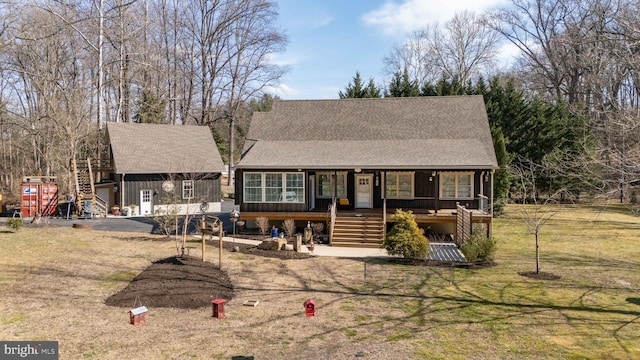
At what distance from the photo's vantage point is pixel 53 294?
410 inches

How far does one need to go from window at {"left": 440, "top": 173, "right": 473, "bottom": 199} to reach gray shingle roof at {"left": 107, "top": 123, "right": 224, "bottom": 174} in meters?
16.0

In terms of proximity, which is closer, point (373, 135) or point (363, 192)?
point (363, 192)

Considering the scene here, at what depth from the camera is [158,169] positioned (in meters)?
27.3

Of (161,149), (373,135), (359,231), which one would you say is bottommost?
(359,231)

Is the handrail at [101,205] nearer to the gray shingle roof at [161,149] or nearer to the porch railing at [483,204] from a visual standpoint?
the gray shingle roof at [161,149]

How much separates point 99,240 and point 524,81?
48171 mm

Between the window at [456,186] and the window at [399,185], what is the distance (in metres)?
1.60

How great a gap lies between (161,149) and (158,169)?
2269 mm

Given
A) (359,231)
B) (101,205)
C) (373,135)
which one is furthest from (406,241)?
(101,205)

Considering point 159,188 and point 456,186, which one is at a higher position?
point 456,186

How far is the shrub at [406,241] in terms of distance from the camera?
14.6 meters

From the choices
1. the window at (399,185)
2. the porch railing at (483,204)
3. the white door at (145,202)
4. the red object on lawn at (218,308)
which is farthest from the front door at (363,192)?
the white door at (145,202)

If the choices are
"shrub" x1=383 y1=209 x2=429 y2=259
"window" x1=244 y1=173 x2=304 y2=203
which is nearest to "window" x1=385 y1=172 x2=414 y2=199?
"window" x1=244 y1=173 x2=304 y2=203

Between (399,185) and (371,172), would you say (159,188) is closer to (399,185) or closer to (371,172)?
(371,172)
